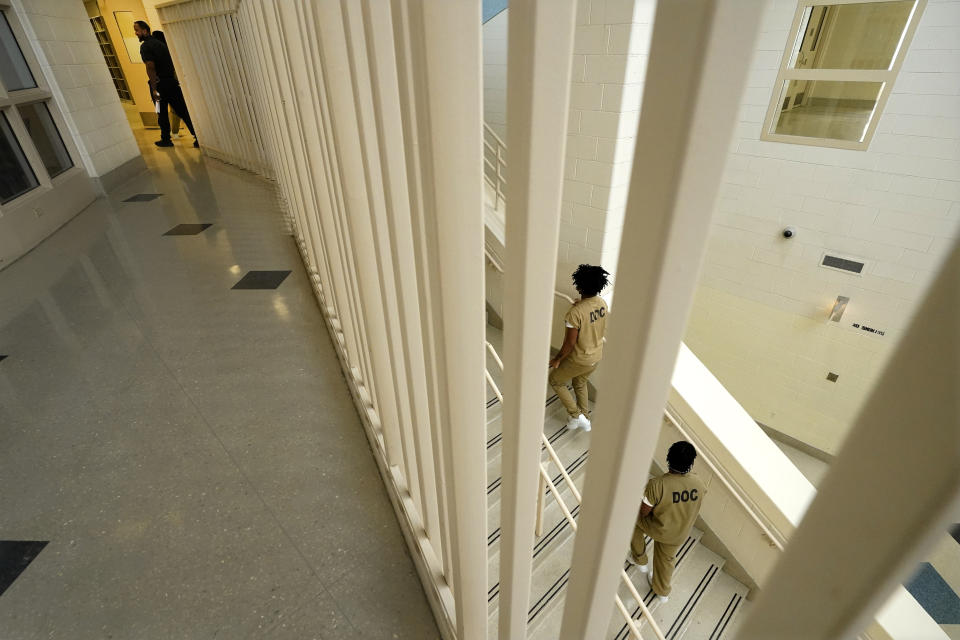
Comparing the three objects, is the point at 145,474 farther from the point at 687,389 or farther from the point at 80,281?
the point at 687,389

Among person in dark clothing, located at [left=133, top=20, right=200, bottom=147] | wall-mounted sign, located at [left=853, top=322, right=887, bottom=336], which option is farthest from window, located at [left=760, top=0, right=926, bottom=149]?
person in dark clothing, located at [left=133, top=20, right=200, bottom=147]

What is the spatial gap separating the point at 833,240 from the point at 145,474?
545 centimetres

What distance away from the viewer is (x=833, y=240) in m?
4.21

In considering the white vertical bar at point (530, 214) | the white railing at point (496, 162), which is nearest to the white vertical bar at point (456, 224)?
the white vertical bar at point (530, 214)

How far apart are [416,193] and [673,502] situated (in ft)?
6.92

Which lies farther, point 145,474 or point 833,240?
point 833,240

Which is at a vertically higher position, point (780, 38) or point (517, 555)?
point (780, 38)

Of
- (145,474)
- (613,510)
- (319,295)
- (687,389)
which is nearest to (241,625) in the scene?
(145,474)

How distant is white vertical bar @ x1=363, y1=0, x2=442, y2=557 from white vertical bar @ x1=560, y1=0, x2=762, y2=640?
50 cm

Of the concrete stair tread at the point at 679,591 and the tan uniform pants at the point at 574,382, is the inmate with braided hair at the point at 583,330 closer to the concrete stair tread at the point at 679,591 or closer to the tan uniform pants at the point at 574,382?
the tan uniform pants at the point at 574,382

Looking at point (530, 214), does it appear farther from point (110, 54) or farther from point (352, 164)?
point (110, 54)

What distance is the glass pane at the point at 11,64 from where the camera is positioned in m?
4.43

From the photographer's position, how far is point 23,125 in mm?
4312

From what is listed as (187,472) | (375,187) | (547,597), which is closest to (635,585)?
(547,597)
